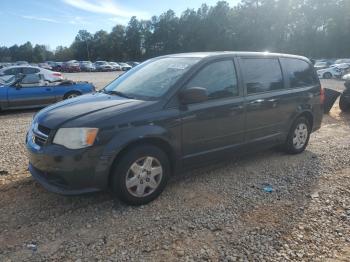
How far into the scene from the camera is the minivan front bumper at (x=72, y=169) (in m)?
3.65

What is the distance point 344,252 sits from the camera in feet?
11.0

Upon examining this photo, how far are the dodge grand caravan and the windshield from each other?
0.06 feet

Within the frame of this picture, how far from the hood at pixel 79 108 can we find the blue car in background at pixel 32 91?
7256 mm

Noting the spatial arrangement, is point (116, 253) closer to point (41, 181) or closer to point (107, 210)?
point (107, 210)

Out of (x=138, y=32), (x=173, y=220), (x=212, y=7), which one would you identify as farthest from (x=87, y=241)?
(x=138, y=32)

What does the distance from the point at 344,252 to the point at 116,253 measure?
2119 mm

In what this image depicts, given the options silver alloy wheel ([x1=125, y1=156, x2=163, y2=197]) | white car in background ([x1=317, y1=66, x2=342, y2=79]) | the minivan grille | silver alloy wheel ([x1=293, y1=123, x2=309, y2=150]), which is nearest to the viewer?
the minivan grille

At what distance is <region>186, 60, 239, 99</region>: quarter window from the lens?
14.8ft

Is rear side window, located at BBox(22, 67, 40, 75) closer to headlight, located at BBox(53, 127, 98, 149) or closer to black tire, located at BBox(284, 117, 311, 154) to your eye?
black tire, located at BBox(284, 117, 311, 154)

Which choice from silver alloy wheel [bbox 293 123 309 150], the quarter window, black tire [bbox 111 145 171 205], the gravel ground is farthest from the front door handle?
silver alloy wheel [bbox 293 123 309 150]

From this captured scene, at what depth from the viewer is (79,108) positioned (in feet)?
13.4

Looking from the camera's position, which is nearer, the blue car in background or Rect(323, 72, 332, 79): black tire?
the blue car in background

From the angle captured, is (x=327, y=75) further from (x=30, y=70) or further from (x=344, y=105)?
(x=30, y=70)

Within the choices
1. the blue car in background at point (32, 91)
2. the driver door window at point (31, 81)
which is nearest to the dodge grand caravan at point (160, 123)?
the blue car in background at point (32, 91)
